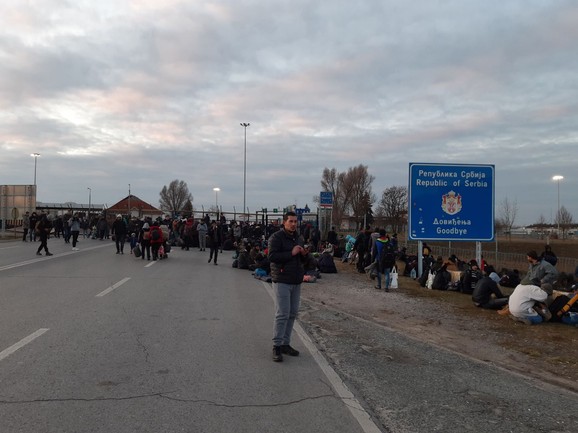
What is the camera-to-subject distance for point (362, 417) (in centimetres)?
459

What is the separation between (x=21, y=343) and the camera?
6.57 meters

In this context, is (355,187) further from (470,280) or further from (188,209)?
(470,280)

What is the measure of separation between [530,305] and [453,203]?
744 centimetres

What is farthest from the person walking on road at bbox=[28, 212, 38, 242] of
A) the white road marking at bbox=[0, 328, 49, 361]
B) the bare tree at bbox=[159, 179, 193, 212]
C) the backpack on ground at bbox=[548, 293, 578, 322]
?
the bare tree at bbox=[159, 179, 193, 212]

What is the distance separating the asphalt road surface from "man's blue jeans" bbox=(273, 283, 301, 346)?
0.34 meters

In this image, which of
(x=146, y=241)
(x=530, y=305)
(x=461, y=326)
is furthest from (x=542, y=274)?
(x=146, y=241)

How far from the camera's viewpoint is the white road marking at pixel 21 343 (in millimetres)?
6077

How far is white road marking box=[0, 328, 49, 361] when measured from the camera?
6.08m

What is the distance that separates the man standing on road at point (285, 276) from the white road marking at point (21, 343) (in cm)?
328

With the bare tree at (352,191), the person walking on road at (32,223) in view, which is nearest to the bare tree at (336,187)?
the bare tree at (352,191)

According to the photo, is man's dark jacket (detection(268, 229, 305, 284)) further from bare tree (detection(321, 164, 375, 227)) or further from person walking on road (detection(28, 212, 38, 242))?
bare tree (detection(321, 164, 375, 227))

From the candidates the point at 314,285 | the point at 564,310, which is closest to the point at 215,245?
the point at 314,285

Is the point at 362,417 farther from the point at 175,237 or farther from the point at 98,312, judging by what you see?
the point at 175,237

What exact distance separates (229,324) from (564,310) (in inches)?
258
